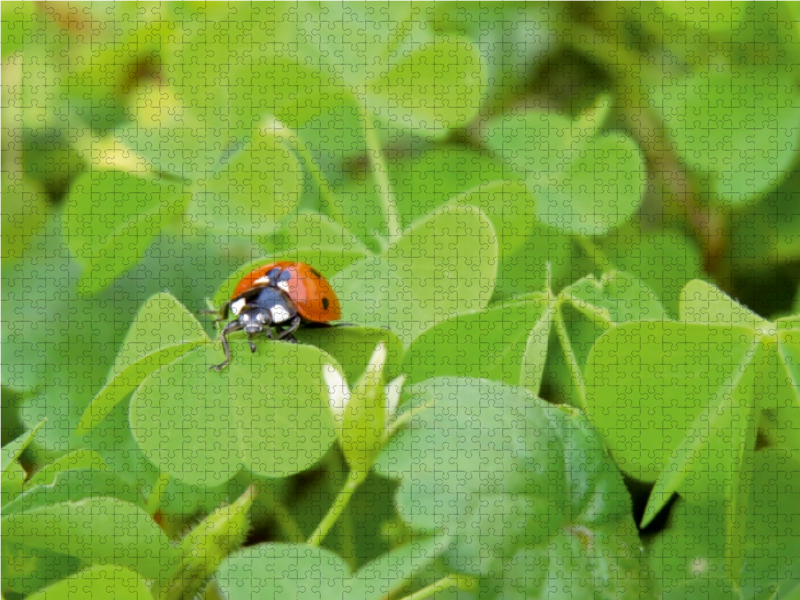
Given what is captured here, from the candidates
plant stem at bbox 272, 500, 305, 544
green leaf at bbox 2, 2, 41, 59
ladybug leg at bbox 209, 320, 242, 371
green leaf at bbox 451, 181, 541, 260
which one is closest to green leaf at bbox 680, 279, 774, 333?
green leaf at bbox 451, 181, 541, 260

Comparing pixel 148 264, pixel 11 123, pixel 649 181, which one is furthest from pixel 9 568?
pixel 649 181

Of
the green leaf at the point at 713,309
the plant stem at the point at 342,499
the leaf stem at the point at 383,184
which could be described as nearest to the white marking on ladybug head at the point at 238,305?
the leaf stem at the point at 383,184

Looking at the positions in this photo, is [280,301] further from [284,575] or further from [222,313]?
[284,575]

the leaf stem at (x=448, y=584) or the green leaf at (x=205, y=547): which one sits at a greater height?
the green leaf at (x=205, y=547)

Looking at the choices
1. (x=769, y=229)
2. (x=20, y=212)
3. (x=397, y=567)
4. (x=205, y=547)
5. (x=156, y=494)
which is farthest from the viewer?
(x=20, y=212)

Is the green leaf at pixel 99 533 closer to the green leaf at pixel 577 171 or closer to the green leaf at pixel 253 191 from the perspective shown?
the green leaf at pixel 253 191

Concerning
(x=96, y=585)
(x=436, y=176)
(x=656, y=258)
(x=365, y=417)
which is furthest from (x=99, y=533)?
(x=656, y=258)

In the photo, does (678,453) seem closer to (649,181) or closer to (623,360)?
(623,360)

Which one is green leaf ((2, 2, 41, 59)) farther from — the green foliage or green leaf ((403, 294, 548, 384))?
green leaf ((403, 294, 548, 384))
